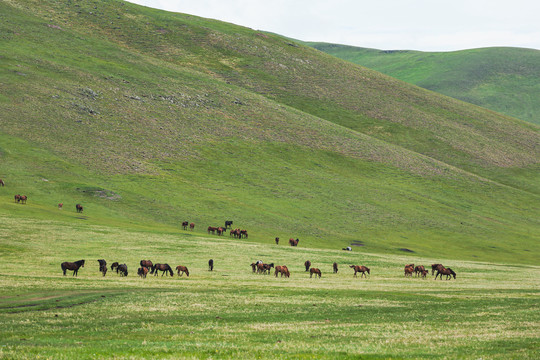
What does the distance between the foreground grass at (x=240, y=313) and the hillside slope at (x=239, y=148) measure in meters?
29.9

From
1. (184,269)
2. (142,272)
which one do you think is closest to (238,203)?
(184,269)

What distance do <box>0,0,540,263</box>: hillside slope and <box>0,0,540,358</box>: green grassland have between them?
0.66 metres

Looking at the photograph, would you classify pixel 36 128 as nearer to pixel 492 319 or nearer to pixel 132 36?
pixel 132 36

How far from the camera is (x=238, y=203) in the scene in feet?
325

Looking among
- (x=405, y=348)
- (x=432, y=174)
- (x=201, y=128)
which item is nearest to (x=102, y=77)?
(x=201, y=128)

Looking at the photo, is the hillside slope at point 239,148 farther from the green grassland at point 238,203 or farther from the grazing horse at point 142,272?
the grazing horse at point 142,272

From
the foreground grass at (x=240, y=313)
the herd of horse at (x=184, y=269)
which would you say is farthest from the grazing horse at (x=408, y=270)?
the foreground grass at (x=240, y=313)

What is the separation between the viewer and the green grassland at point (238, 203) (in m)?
23.2

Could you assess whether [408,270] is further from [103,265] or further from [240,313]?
[103,265]

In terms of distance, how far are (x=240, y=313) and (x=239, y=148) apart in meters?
104

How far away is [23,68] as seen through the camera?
133250 millimetres

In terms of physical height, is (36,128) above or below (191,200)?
above

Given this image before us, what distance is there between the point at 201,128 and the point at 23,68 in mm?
49406

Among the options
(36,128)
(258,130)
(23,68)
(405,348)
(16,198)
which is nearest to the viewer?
(405,348)
